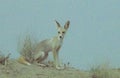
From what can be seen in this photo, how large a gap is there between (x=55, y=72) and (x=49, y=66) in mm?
978

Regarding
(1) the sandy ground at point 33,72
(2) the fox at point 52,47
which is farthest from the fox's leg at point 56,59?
(1) the sandy ground at point 33,72

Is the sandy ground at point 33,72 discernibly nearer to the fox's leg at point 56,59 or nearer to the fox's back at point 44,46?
the fox's leg at point 56,59

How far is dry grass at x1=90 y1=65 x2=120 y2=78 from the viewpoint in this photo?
948cm

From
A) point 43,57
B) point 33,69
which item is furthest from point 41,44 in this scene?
point 33,69

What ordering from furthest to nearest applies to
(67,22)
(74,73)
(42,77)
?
1. (67,22)
2. (74,73)
3. (42,77)

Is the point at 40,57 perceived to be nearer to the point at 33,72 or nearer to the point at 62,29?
the point at 62,29

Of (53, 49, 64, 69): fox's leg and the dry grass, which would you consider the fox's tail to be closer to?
(53, 49, 64, 69): fox's leg

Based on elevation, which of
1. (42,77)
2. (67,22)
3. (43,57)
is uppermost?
(67,22)

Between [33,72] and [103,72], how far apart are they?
1.59m

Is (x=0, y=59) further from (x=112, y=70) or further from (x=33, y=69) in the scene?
(x=112, y=70)

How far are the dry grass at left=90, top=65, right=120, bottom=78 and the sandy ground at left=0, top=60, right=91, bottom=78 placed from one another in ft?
0.56

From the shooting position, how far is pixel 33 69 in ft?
32.4

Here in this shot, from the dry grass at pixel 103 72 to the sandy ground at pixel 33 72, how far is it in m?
0.17

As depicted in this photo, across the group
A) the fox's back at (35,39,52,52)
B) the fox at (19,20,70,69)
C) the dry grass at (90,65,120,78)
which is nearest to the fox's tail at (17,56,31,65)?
the fox at (19,20,70,69)
